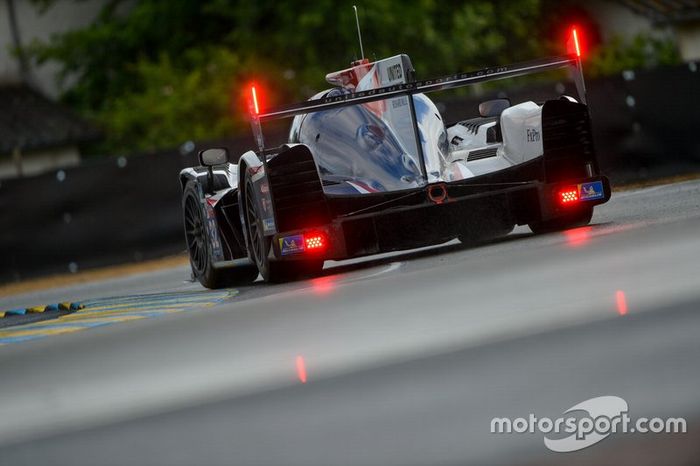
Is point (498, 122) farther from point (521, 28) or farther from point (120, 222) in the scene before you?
point (521, 28)

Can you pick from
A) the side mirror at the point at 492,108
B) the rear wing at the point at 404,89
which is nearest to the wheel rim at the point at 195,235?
the rear wing at the point at 404,89

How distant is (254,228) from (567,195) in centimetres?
215

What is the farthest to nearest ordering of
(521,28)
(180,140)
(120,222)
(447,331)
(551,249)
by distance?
(521,28) → (180,140) → (120,222) → (551,249) → (447,331)

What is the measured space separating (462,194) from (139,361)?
245 inches

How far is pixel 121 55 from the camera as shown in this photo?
42781mm

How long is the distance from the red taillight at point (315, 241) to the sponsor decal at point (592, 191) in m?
1.82

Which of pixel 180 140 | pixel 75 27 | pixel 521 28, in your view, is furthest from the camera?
pixel 75 27

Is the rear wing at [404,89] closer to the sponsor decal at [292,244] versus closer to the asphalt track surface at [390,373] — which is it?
the sponsor decal at [292,244]

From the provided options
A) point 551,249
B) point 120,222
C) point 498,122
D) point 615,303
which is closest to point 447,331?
point 615,303

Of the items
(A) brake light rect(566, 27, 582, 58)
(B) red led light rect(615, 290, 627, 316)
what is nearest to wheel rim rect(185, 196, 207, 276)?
(A) brake light rect(566, 27, 582, 58)

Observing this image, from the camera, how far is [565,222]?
38.5 feet

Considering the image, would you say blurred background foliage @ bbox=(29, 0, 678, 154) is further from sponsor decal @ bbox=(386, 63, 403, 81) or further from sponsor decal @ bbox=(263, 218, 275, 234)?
sponsor decal @ bbox=(263, 218, 275, 234)

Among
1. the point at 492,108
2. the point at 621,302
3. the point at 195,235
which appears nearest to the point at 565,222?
the point at 492,108

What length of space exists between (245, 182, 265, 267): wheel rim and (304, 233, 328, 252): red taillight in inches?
17.9
